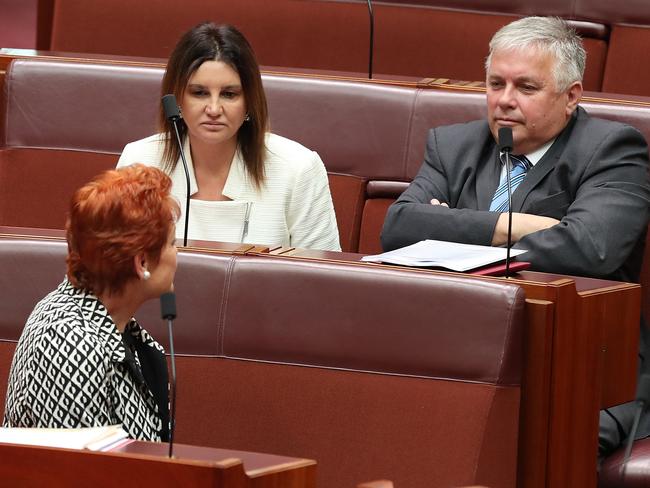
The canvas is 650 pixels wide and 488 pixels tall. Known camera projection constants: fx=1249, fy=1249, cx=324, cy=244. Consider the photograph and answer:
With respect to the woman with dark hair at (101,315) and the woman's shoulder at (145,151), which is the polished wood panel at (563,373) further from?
the woman's shoulder at (145,151)

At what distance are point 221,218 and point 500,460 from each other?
385 mm

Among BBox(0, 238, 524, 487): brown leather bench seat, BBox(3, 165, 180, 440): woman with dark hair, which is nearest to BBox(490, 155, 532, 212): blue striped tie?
BBox(0, 238, 524, 487): brown leather bench seat

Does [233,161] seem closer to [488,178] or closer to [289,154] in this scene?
[289,154]

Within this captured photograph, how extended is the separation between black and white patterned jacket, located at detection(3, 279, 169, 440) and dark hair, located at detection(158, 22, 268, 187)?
40 centimetres

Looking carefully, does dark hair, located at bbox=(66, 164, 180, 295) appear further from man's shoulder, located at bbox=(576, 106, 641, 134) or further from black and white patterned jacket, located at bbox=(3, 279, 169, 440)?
man's shoulder, located at bbox=(576, 106, 641, 134)

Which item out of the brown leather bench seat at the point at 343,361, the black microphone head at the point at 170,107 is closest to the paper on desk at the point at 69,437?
the brown leather bench seat at the point at 343,361

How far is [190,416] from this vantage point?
2.64 feet

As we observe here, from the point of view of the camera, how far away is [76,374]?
2.14ft

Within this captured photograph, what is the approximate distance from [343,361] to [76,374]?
0.63 feet

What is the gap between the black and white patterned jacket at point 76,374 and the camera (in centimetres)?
65

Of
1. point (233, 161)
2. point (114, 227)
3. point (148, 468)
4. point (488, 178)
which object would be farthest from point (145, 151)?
point (148, 468)

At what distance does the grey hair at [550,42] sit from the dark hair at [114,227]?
438mm

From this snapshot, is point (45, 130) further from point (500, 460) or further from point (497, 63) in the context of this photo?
point (500, 460)

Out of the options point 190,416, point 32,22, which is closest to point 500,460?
point 190,416
